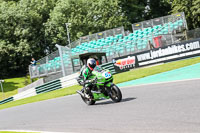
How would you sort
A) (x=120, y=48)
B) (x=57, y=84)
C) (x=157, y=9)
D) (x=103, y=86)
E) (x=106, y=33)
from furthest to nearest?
(x=157, y=9) < (x=106, y=33) < (x=120, y=48) < (x=57, y=84) < (x=103, y=86)

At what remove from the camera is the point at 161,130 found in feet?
16.5

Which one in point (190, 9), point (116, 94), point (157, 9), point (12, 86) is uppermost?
point (157, 9)

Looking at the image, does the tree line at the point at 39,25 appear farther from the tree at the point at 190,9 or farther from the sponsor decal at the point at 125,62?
the sponsor decal at the point at 125,62

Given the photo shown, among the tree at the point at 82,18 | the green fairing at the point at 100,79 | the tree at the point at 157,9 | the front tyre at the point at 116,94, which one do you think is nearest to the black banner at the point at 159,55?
the green fairing at the point at 100,79

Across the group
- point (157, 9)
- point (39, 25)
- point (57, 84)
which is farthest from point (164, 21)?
point (157, 9)

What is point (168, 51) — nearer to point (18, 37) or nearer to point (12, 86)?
point (12, 86)

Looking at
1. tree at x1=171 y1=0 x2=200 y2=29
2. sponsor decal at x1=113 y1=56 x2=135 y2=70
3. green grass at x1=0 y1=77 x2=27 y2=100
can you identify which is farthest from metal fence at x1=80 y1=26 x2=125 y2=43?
tree at x1=171 y1=0 x2=200 y2=29

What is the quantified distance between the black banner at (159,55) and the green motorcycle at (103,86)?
13.1 metres

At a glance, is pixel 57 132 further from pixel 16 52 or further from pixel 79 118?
pixel 16 52

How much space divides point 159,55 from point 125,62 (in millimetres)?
2716

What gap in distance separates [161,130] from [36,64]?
76.3 ft

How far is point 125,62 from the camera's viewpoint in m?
22.7

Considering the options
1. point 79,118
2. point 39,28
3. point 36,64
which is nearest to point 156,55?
point 36,64

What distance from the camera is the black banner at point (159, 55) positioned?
21219 mm
